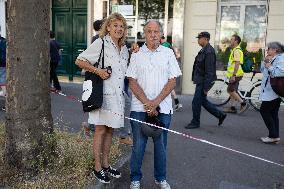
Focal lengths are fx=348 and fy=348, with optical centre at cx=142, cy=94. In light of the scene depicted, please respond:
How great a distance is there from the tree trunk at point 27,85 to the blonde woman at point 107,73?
0.44m

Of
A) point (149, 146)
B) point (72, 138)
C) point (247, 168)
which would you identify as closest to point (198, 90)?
point (149, 146)

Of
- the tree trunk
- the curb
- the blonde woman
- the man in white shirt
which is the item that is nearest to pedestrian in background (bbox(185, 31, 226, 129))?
the curb

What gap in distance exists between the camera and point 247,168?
475cm

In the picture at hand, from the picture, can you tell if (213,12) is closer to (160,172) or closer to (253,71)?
(253,71)

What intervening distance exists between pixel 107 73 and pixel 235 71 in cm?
502

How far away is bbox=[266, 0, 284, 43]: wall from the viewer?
9.73m

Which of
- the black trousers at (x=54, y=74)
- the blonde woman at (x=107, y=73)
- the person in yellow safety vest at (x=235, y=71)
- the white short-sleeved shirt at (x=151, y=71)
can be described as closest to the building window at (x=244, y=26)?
the person in yellow safety vest at (x=235, y=71)

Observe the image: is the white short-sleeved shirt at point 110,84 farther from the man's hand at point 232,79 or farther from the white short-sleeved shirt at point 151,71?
the man's hand at point 232,79

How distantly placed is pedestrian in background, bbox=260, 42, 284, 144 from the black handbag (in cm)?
318

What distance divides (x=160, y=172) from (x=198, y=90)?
298 cm

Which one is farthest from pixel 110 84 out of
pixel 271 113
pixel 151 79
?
pixel 271 113

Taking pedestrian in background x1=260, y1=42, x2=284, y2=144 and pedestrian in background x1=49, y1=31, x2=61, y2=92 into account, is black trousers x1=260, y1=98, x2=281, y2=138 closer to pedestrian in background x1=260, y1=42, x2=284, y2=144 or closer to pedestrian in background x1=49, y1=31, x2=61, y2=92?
pedestrian in background x1=260, y1=42, x2=284, y2=144

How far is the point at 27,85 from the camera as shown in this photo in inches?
141

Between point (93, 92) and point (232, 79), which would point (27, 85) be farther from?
point (232, 79)
